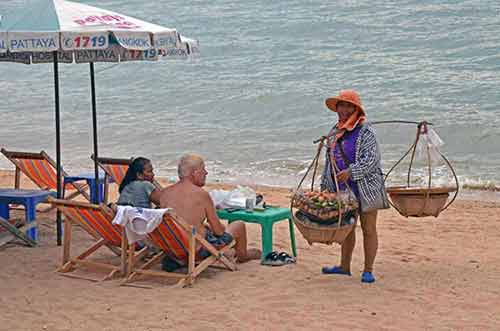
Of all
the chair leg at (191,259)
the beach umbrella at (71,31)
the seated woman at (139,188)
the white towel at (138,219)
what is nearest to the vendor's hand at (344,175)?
the chair leg at (191,259)

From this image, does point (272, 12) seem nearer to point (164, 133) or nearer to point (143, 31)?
point (164, 133)

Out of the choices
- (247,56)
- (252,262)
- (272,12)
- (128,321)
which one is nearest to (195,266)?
(252,262)

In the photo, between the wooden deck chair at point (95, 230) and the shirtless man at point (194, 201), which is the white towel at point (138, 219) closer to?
the wooden deck chair at point (95, 230)

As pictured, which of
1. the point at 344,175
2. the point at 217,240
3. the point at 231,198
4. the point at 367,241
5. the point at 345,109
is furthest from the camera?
the point at 231,198

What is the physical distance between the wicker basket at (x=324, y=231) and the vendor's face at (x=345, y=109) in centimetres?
77

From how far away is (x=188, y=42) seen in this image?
22.7 feet

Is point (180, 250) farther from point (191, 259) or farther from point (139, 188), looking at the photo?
point (139, 188)

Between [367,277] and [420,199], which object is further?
[420,199]

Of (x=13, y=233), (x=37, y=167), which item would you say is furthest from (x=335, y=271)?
(x=37, y=167)

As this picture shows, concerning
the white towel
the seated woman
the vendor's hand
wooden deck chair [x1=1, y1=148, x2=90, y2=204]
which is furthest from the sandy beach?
wooden deck chair [x1=1, y1=148, x2=90, y2=204]

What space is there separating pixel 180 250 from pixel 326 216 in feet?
3.69

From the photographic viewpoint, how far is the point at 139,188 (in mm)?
6535

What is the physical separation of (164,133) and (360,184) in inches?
449

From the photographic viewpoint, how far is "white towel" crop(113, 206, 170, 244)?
220 inches
